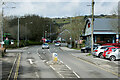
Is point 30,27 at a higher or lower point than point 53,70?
higher

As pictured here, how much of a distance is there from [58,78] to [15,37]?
6794 centimetres

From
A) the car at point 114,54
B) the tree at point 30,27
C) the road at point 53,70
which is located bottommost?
the road at point 53,70

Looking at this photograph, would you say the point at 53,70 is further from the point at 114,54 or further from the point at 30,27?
the point at 30,27

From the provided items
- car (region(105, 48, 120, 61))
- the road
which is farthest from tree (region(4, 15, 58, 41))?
the road

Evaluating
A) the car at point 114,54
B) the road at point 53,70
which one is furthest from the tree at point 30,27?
the road at point 53,70

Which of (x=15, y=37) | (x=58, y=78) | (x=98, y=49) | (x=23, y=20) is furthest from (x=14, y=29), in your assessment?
(x=58, y=78)

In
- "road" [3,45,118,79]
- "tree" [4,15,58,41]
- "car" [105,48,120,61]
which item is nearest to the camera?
"road" [3,45,118,79]

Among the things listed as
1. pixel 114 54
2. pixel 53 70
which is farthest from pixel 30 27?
pixel 53 70

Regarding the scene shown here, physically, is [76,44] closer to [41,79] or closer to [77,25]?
[77,25]

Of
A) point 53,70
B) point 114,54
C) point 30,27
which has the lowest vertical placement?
point 53,70

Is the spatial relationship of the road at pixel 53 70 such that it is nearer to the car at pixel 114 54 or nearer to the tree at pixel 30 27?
the car at pixel 114 54

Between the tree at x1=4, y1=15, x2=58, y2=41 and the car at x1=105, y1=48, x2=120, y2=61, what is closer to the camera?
the car at x1=105, y1=48, x2=120, y2=61

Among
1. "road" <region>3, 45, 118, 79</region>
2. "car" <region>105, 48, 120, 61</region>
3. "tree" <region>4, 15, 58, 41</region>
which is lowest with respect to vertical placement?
"road" <region>3, 45, 118, 79</region>

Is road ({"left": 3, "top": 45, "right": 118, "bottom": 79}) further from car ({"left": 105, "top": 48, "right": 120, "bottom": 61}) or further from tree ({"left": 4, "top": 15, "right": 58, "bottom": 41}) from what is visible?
tree ({"left": 4, "top": 15, "right": 58, "bottom": 41})
